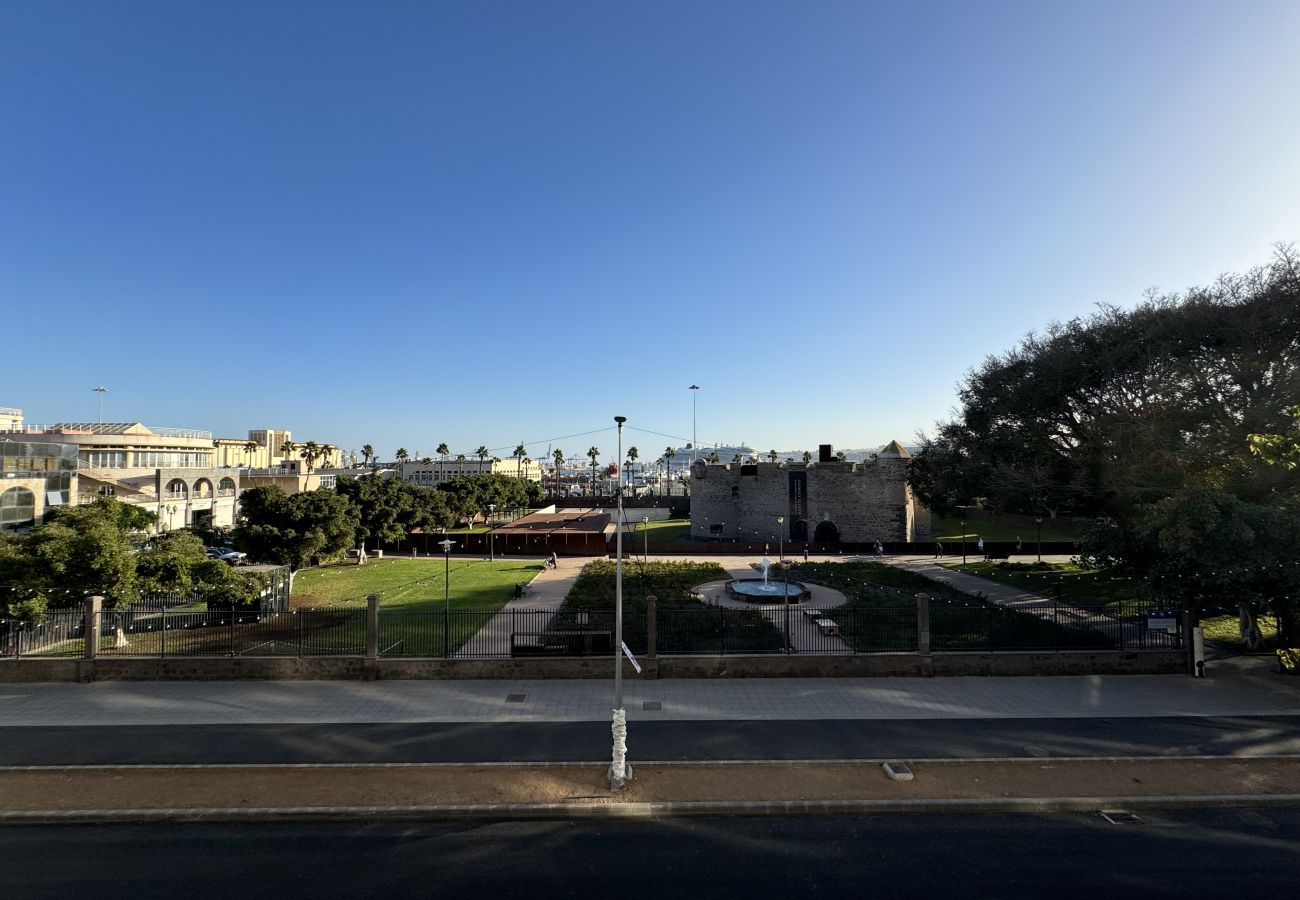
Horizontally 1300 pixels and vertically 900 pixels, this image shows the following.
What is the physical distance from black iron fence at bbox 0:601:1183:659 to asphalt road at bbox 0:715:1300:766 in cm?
339

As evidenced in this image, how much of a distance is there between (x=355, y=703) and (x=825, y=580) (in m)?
24.2

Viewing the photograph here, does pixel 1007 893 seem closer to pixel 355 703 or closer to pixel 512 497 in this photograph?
pixel 355 703

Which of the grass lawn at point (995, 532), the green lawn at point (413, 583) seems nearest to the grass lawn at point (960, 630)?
the green lawn at point (413, 583)

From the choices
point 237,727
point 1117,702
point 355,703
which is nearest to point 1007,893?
point 1117,702

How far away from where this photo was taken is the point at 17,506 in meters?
35.3

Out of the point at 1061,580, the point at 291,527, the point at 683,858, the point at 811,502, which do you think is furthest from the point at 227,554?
the point at 1061,580

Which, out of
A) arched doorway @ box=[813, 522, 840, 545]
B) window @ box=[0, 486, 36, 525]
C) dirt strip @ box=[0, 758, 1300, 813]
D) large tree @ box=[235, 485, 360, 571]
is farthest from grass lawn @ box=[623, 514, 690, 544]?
dirt strip @ box=[0, 758, 1300, 813]

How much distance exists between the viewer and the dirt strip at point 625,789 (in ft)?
35.1

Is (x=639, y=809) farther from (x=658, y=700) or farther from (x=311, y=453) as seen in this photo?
(x=311, y=453)

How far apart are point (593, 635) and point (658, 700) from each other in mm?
3083

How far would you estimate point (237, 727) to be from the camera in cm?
1410

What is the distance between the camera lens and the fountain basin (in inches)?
1073

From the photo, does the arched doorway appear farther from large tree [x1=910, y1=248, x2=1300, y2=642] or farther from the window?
the window

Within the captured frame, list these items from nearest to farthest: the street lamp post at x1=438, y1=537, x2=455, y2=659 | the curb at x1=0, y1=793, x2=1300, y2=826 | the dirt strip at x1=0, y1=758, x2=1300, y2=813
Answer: the curb at x1=0, y1=793, x2=1300, y2=826 < the dirt strip at x1=0, y1=758, x2=1300, y2=813 < the street lamp post at x1=438, y1=537, x2=455, y2=659
